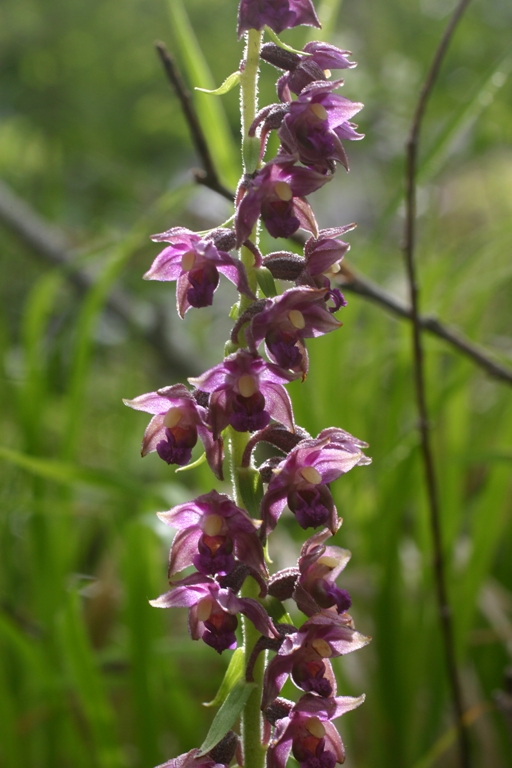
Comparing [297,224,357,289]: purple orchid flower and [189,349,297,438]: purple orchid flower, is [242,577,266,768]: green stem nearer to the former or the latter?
[189,349,297,438]: purple orchid flower

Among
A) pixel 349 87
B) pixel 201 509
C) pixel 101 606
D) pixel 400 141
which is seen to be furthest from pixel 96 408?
pixel 201 509

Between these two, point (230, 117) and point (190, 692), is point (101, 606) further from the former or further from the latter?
point (230, 117)

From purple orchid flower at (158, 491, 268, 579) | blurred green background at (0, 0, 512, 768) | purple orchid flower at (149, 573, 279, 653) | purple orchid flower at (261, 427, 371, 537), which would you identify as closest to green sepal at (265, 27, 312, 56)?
purple orchid flower at (261, 427, 371, 537)

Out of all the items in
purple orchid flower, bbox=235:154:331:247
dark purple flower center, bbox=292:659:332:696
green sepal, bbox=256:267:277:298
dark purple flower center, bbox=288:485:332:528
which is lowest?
dark purple flower center, bbox=292:659:332:696

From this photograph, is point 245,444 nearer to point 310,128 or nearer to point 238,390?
point 238,390

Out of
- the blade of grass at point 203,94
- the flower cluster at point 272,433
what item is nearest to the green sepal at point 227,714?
the flower cluster at point 272,433

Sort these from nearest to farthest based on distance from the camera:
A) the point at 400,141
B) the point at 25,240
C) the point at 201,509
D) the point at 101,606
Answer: the point at 201,509, the point at 101,606, the point at 25,240, the point at 400,141
